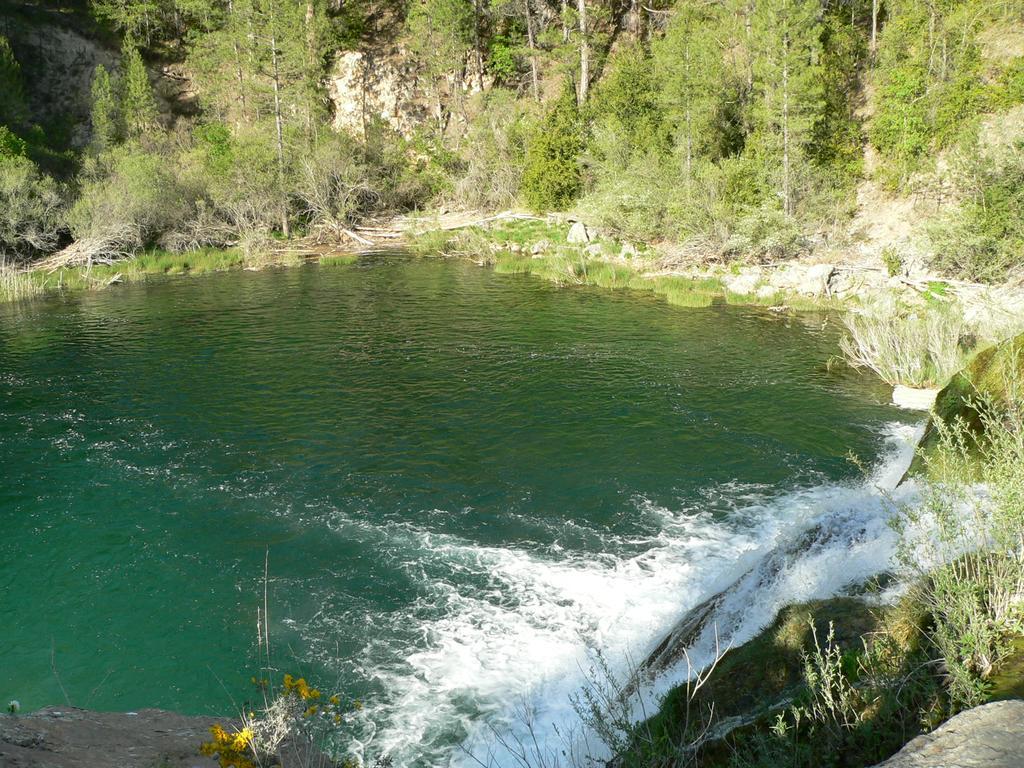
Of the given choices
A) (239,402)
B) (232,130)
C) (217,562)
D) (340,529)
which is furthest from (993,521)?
(232,130)

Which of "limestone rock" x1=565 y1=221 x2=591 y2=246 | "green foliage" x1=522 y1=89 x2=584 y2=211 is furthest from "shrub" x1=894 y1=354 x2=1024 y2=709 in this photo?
"green foliage" x1=522 y1=89 x2=584 y2=211

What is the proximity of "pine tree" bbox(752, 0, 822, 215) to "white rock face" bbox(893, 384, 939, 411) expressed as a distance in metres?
15.9

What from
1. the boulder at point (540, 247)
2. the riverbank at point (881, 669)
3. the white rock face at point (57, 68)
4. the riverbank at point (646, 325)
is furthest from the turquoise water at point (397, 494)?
the white rock face at point (57, 68)

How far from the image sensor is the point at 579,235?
38.9m

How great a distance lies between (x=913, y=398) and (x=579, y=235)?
23629 millimetres

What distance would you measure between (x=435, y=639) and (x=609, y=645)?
2418 millimetres

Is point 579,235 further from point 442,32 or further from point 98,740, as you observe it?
point 98,740

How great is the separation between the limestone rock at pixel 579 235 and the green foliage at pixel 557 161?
5.30m

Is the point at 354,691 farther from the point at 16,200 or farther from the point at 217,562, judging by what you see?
the point at 16,200

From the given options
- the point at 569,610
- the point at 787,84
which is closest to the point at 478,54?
the point at 787,84

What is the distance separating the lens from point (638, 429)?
16734mm

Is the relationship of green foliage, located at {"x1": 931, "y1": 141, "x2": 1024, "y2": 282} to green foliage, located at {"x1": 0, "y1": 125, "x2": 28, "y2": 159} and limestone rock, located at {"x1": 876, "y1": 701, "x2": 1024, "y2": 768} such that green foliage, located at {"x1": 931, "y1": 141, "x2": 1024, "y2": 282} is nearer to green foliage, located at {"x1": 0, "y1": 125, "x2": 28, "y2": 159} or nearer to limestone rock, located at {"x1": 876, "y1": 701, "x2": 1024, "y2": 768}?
limestone rock, located at {"x1": 876, "y1": 701, "x2": 1024, "y2": 768}

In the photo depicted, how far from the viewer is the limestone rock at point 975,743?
11.2ft

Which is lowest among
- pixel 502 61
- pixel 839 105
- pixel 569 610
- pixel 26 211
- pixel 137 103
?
pixel 569 610
